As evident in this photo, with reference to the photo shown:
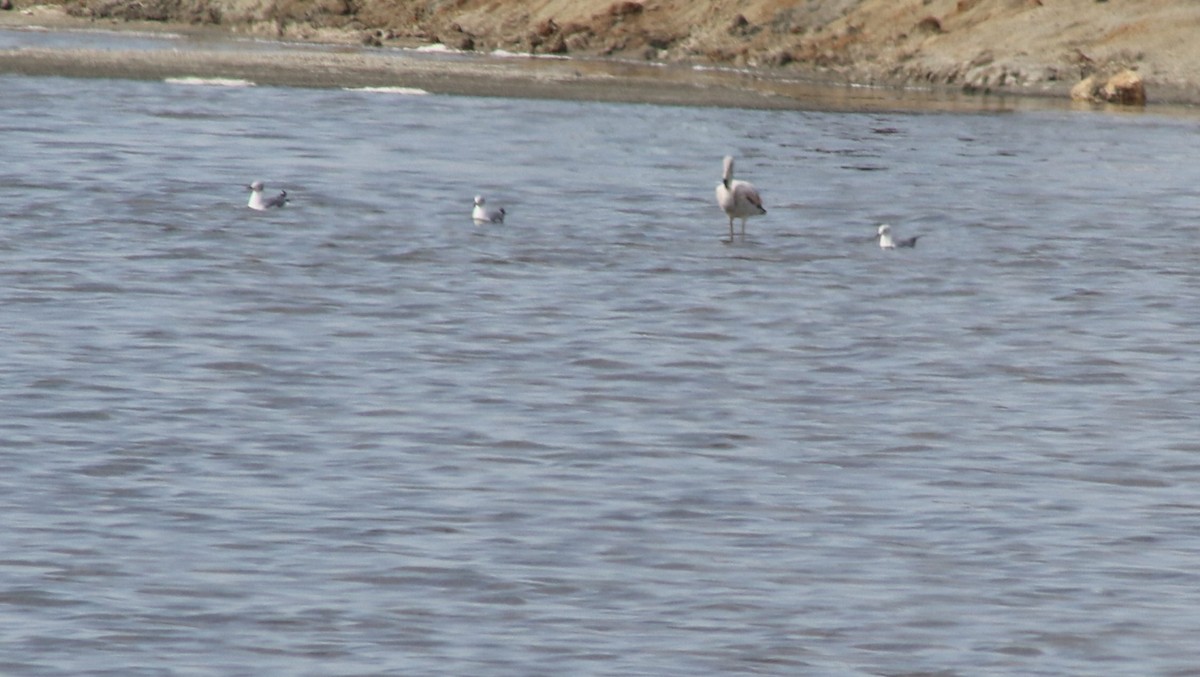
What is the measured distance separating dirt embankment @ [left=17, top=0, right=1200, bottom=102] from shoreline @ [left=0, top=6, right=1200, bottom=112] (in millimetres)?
559

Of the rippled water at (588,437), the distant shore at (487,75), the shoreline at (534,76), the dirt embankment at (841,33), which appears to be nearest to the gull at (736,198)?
the rippled water at (588,437)

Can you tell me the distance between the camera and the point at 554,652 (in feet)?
25.9

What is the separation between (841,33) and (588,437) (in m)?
39.6

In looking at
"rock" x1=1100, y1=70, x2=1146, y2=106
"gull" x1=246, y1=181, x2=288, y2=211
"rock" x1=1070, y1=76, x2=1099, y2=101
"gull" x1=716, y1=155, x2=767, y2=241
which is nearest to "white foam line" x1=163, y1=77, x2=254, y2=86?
"rock" x1=1070, y1=76, x2=1099, y2=101

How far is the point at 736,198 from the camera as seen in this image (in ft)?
70.3

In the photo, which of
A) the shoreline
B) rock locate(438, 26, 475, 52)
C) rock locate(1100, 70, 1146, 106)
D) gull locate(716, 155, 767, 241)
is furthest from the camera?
rock locate(438, 26, 475, 52)

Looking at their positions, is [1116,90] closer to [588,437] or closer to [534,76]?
[534,76]

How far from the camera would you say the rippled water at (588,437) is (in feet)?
26.8

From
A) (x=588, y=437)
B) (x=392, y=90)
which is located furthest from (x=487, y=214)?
(x=392, y=90)

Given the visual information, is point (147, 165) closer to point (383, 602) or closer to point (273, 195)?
point (273, 195)

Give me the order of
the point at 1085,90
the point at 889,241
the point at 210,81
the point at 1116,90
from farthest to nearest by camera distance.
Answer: the point at 210,81 < the point at 1085,90 < the point at 1116,90 < the point at 889,241

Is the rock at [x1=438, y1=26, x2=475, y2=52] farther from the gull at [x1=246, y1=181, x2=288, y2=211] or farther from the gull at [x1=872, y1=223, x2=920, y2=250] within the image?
the gull at [x1=872, y1=223, x2=920, y2=250]

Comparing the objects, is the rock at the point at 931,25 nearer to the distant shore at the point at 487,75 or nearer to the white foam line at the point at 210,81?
the distant shore at the point at 487,75

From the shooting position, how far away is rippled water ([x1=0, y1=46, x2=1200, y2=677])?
8172 mm
